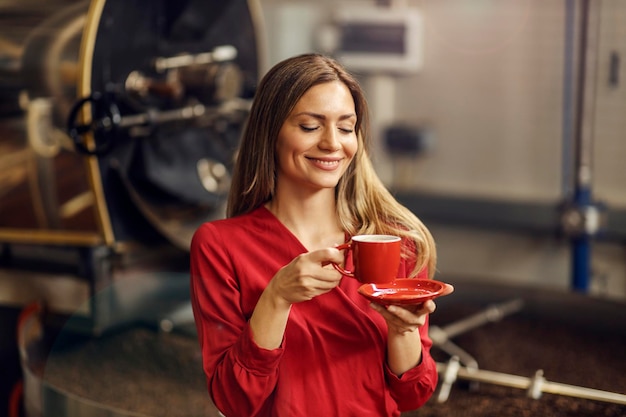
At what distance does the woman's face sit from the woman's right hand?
0.47 ft

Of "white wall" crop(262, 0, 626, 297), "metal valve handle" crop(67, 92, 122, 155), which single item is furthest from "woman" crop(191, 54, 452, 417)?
"white wall" crop(262, 0, 626, 297)

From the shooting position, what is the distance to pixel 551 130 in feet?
9.90

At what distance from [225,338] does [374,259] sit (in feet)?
0.73

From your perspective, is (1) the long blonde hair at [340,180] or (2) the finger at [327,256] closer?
(2) the finger at [327,256]

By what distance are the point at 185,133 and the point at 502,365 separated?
3.17 ft

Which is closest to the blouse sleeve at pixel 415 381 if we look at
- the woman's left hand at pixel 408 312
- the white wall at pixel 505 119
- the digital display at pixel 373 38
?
the woman's left hand at pixel 408 312

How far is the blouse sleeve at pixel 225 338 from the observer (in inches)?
38.2

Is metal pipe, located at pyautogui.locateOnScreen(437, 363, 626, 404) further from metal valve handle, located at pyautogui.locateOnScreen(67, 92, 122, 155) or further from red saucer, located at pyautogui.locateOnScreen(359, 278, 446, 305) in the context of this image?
metal valve handle, located at pyautogui.locateOnScreen(67, 92, 122, 155)

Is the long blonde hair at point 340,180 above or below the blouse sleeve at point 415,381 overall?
above

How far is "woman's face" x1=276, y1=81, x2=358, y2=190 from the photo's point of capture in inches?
38.8

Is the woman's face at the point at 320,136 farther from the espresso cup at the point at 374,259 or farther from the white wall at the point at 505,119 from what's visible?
the white wall at the point at 505,119

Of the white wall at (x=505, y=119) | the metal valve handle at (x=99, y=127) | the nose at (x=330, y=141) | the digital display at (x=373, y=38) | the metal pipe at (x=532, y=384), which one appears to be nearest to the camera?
the nose at (x=330, y=141)

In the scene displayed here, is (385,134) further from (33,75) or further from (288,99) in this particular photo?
(288,99)

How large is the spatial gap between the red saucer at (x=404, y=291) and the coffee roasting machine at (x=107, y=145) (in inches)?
39.0
